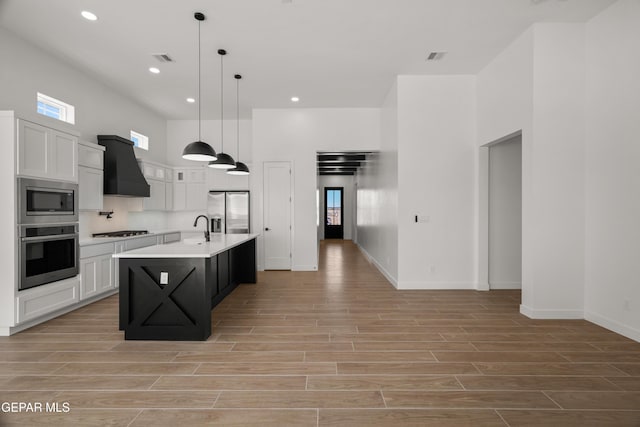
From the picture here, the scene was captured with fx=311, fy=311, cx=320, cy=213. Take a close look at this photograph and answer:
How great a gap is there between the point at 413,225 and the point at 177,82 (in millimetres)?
4614

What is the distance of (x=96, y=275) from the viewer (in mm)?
4352

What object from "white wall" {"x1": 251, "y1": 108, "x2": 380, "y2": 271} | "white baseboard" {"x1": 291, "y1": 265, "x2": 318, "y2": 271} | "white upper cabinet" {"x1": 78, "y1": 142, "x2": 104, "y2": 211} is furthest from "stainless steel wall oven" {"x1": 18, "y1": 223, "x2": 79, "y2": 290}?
"white baseboard" {"x1": 291, "y1": 265, "x2": 318, "y2": 271}

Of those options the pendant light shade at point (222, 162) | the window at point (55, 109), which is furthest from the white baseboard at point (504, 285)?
the window at point (55, 109)

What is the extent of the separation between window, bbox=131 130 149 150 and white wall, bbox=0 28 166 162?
9 centimetres

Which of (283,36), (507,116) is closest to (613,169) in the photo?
(507,116)

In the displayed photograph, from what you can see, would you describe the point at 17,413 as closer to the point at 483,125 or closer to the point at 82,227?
the point at 82,227

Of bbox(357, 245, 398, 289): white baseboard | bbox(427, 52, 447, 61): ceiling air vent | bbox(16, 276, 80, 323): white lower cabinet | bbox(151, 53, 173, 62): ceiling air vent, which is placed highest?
bbox(427, 52, 447, 61): ceiling air vent

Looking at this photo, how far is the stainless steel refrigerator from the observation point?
688 centimetres

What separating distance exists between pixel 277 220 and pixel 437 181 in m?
3.36

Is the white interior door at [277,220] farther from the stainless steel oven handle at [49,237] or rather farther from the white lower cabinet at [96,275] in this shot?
the stainless steel oven handle at [49,237]

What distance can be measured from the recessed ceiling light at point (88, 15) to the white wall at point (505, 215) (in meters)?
5.61

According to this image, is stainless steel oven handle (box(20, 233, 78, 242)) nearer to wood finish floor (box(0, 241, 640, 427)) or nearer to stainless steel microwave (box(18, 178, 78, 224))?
stainless steel microwave (box(18, 178, 78, 224))

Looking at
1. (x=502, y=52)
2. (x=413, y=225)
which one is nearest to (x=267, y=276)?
(x=413, y=225)

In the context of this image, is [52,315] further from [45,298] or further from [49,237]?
[49,237]
